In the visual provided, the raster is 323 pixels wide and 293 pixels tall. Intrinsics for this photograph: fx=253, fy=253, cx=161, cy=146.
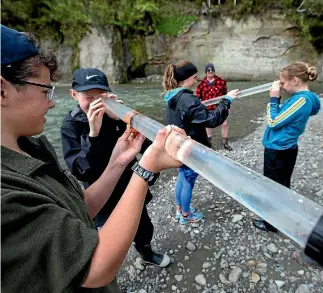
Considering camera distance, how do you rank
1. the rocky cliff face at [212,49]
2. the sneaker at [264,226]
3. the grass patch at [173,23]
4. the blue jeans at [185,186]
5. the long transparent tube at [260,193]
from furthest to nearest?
1. the grass patch at [173,23]
2. the rocky cliff face at [212,49]
3. the blue jeans at [185,186]
4. the sneaker at [264,226]
5. the long transparent tube at [260,193]

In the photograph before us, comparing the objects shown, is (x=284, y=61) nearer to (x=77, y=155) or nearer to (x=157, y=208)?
(x=157, y=208)

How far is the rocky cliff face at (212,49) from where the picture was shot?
843 inches

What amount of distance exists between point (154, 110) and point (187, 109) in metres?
9.77

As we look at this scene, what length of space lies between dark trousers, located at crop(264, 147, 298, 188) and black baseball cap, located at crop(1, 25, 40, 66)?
118 inches

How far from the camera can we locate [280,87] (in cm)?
320

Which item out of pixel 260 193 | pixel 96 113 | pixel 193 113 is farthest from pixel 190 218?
pixel 260 193

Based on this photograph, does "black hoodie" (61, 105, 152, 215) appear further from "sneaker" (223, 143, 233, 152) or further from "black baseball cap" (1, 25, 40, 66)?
"sneaker" (223, 143, 233, 152)

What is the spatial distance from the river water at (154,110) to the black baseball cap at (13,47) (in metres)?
6.58

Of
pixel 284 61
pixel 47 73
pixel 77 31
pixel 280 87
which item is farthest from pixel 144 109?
pixel 284 61

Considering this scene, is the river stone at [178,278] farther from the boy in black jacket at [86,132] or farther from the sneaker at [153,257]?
the boy in black jacket at [86,132]

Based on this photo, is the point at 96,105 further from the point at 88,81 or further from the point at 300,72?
the point at 300,72

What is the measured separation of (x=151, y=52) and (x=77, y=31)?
6.66 meters

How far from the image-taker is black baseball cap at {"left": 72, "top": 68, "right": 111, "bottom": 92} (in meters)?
2.40

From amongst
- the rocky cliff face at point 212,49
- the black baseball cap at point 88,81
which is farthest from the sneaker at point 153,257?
the rocky cliff face at point 212,49
